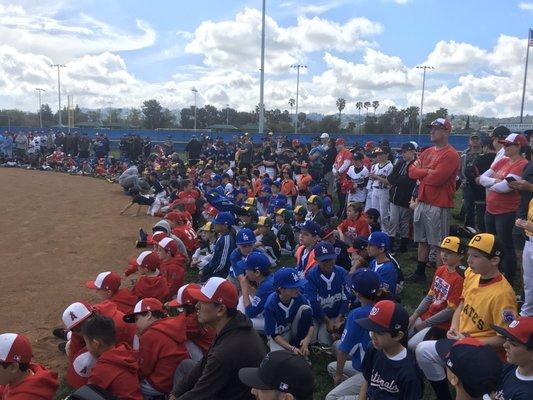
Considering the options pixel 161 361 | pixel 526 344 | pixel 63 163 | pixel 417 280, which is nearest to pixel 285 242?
pixel 417 280

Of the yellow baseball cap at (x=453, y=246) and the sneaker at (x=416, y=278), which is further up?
the yellow baseball cap at (x=453, y=246)

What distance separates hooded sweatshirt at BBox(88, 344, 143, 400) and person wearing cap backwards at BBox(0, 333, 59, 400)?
328 mm

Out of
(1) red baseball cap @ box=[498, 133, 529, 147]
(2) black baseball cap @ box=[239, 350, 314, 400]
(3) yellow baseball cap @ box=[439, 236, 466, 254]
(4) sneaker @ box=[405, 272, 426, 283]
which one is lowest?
(4) sneaker @ box=[405, 272, 426, 283]

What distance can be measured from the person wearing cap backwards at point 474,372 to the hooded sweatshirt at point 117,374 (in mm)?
2314

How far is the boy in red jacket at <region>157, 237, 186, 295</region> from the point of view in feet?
20.4

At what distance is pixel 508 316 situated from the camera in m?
3.68

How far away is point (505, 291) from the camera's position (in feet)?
12.4

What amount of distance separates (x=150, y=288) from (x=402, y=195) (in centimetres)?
472

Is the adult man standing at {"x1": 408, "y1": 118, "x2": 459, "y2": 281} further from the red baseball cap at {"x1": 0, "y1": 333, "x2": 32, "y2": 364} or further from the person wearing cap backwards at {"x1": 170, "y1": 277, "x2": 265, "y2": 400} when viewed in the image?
the red baseball cap at {"x1": 0, "y1": 333, "x2": 32, "y2": 364}

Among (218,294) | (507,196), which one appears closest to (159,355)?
(218,294)

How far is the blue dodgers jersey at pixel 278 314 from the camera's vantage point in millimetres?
4734

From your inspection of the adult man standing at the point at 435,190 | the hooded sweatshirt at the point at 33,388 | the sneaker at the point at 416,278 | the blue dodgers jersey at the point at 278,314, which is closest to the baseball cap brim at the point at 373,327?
the blue dodgers jersey at the point at 278,314

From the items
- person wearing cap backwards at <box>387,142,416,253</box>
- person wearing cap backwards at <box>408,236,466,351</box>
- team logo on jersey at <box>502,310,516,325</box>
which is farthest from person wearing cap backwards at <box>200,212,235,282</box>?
team logo on jersey at <box>502,310,516,325</box>

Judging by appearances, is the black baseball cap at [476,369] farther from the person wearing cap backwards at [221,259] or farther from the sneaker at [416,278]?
the person wearing cap backwards at [221,259]
